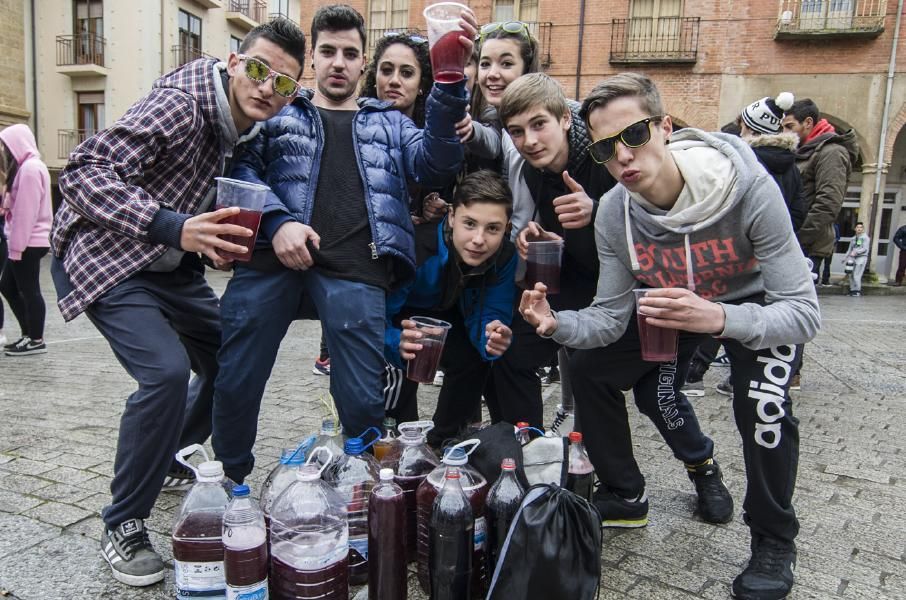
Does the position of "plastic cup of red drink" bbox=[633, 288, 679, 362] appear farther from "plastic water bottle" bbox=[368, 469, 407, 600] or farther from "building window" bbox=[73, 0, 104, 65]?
"building window" bbox=[73, 0, 104, 65]

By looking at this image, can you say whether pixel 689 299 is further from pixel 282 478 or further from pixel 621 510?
pixel 282 478

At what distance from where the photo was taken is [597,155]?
2629mm

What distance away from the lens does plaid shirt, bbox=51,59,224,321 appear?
2402 millimetres

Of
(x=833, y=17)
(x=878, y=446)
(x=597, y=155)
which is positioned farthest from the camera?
(x=833, y=17)

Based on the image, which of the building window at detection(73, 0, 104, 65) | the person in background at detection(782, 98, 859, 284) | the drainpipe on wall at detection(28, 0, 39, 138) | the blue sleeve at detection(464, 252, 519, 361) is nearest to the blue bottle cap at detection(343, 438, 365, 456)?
the blue sleeve at detection(464, 252, 519, 361)

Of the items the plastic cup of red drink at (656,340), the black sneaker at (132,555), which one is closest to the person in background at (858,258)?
the plastic cup of red drink at (656,340)

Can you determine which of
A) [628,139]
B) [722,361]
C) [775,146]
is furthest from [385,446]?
[722,361]

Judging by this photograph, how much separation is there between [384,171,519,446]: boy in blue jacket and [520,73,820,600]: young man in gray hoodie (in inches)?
19.9

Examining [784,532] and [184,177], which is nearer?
[784,532]

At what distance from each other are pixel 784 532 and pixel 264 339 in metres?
2.29

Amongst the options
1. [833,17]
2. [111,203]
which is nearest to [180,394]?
[111,203]

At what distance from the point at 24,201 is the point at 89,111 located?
21895 mm

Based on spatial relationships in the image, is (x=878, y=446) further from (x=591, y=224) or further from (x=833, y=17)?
(x=833, y=17)

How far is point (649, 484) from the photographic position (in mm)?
3498
